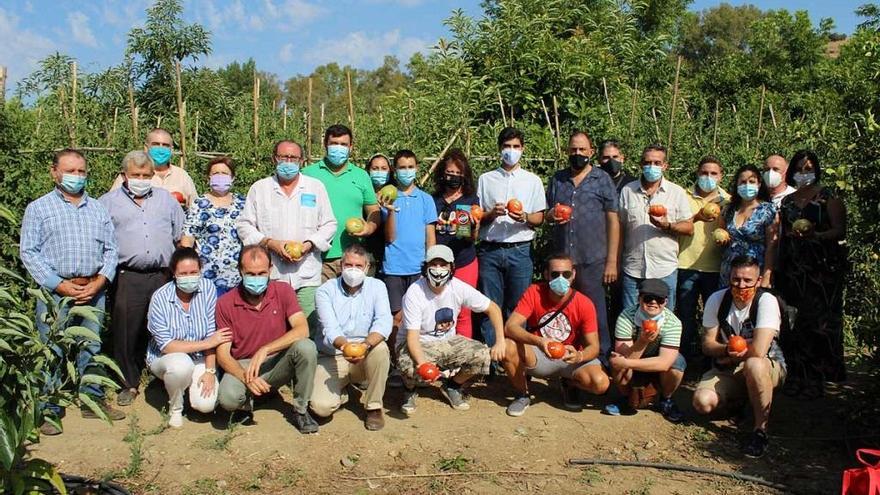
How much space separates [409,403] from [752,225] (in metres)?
2.98

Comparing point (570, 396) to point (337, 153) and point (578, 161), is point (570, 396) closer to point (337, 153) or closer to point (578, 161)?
point (578, 161)

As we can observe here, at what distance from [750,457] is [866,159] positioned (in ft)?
7.10

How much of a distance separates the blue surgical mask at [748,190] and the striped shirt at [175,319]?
4147 mm

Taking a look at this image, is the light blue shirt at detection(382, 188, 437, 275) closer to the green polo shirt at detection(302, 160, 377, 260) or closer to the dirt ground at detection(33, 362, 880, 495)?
the green polo shirt at detection(302, 160, 377, 260)

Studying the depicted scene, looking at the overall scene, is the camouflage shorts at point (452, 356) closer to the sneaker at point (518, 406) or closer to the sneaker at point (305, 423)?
the sneaker at point (518, 406)

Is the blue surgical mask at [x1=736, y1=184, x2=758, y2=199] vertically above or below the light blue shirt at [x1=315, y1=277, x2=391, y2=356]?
above

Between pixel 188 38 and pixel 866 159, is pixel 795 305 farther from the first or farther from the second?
pixel 188 38

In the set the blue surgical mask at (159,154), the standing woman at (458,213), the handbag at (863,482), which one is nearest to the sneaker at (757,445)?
the handbag at (863,482)

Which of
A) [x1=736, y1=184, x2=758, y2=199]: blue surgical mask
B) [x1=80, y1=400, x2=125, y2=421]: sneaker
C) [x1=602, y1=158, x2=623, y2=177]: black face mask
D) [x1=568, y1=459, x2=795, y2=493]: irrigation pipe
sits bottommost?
[x1=568, y1=459, x2=795, y2=493]: irrigation pipe

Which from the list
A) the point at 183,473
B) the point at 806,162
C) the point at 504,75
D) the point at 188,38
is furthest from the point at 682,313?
the point at 188,38

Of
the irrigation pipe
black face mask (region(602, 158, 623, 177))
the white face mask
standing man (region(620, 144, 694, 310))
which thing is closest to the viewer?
the irrigation pipe

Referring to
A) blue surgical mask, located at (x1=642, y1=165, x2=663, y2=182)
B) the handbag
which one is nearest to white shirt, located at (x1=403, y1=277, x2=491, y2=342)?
blue surgical mask, located at (x1=642, y1=165, x2=663, y2=182)

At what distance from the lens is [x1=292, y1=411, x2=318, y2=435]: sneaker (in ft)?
18.7

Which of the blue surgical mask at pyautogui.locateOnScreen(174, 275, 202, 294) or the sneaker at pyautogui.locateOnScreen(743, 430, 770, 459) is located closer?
the sneaker at pyautogui.locateOnScreen(743, 430, 770, 459)
